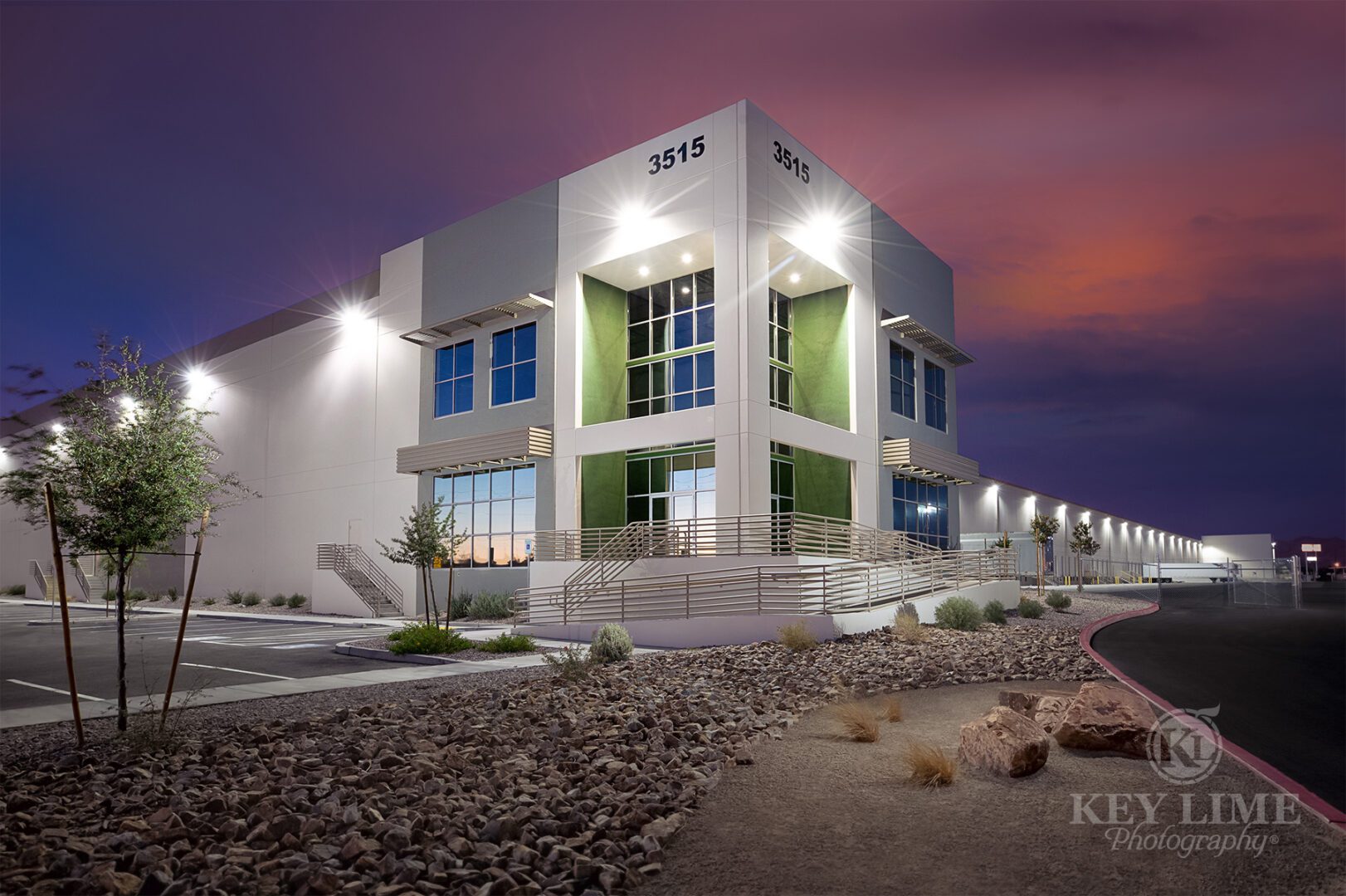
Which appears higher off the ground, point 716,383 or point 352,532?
point 716,383

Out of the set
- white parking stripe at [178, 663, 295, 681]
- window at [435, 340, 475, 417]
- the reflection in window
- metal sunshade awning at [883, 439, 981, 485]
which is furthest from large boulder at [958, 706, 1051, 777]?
window at [435, 340, 475, 417]

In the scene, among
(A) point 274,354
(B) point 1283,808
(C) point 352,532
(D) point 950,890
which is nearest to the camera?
(D) point 950,890

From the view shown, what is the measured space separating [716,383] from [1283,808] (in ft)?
72.3

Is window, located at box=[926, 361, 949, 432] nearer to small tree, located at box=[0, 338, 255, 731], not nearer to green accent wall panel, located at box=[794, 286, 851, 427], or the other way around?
green accent wall panel, located at box=[794, 286, 851, 427]

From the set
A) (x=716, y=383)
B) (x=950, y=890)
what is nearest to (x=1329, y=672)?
(x=950, y=890)

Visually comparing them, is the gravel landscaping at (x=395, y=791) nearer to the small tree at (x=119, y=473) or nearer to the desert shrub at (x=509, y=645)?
the small tree at (x=119, y=473)

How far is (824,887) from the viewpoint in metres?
5.07

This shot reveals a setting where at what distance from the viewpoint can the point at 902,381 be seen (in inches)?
Result: 1494

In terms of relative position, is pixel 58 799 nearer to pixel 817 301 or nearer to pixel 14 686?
pixel 14 686

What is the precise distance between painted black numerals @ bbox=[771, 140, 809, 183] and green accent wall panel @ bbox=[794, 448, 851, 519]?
1011cm

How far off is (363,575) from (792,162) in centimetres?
2467

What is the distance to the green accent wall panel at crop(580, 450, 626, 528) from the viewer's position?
1222 inches

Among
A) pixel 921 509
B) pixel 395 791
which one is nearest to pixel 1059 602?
pixel 921 509

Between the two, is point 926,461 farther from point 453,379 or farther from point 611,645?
point 611,645
